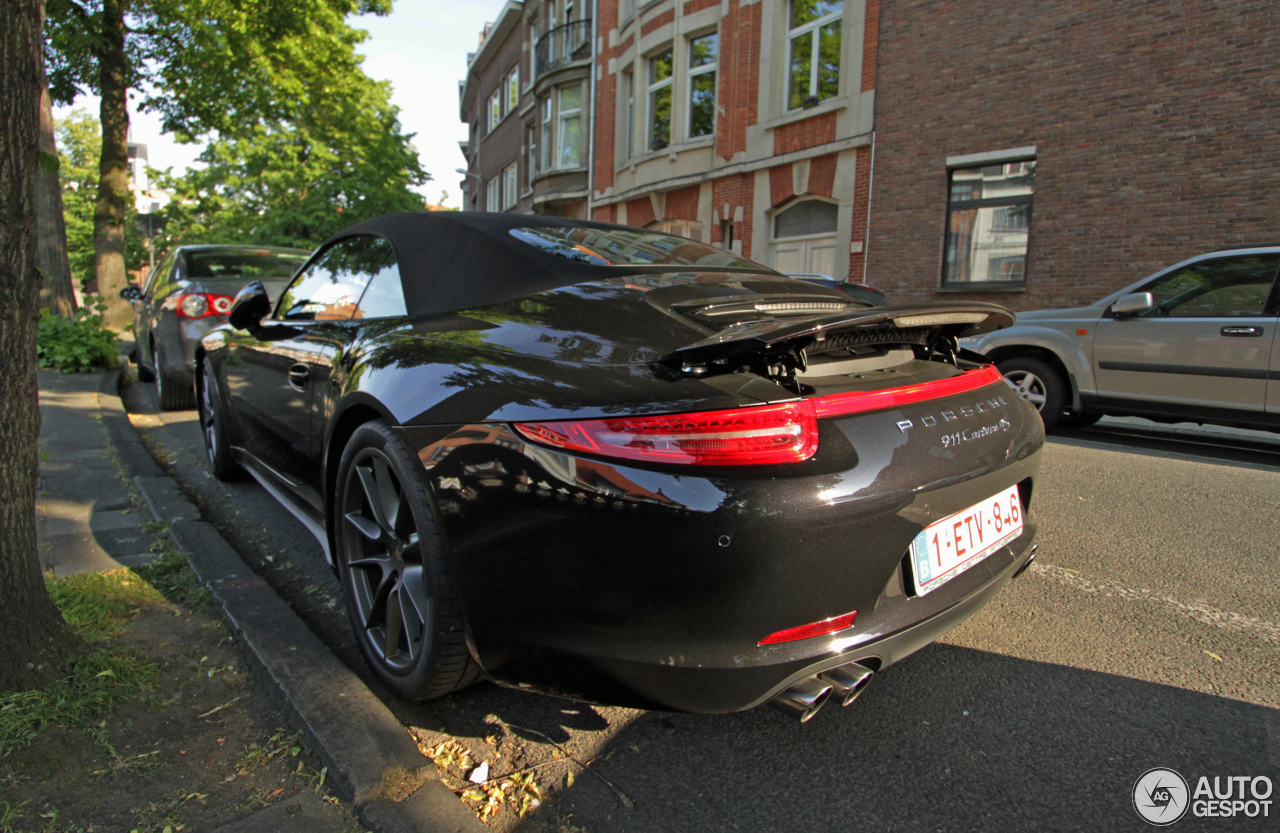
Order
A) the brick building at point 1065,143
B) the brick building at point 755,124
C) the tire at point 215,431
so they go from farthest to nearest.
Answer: the brick building at point 755,124, the brick building at point 1065,143, the tire at point 215,431

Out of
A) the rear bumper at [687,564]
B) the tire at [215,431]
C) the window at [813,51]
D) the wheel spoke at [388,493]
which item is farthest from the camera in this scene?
the window at [813,51]

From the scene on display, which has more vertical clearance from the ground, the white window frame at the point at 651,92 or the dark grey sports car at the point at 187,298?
the white window frame at the point at 651,92

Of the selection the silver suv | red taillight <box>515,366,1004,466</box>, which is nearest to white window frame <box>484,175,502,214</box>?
the silver suv

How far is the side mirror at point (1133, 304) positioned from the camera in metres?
6.23

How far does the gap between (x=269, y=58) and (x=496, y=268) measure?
17077 millimetres

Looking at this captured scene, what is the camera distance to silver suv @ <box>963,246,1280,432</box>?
5.81 metres

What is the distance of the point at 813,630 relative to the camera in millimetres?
1675

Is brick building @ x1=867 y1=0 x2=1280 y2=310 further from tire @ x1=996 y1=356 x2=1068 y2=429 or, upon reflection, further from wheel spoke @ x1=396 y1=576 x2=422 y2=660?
wheel spoke @ x1=396 y1=576 x2=422 y2=660

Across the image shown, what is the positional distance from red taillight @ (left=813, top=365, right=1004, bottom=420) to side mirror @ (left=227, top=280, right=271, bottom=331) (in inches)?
116

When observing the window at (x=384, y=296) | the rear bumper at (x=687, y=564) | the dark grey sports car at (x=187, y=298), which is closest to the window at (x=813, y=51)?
the dark grey sports car at (x=187, y=298)

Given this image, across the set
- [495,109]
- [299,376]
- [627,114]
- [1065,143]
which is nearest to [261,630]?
[299,376]

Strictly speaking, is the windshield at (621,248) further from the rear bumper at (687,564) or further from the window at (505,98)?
the window at (505,98)

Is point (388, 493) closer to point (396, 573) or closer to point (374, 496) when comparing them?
point (374, 496)

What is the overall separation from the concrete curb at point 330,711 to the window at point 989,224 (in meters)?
11.6
